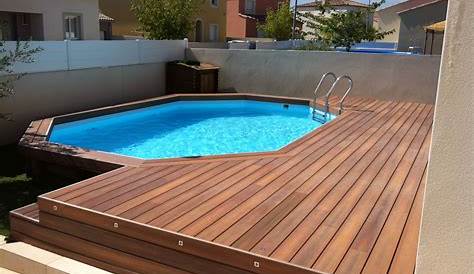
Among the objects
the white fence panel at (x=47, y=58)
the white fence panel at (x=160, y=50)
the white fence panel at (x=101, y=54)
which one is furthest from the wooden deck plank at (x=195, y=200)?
the white fence panel at (x=160, y=50)

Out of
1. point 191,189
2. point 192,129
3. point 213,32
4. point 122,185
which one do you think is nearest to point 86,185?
point 122,185

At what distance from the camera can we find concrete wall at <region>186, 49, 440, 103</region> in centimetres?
1043

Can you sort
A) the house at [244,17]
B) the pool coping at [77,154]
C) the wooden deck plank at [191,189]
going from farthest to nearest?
the house at [244,17]
the pool coping at [77,154]
the wooden deck plank at [191,189]

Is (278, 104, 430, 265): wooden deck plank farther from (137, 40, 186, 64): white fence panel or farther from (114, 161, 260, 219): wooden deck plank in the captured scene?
(137, 40, 186, 64): white fence panel

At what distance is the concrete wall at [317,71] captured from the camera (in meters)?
10.4

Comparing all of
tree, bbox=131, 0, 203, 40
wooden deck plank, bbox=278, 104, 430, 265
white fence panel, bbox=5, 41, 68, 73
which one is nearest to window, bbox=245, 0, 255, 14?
tree, bbox=131, 0, 203, 40

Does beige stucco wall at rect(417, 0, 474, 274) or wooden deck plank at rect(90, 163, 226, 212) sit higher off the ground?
beige stucco wall at rect(417, 0, 474, 274)

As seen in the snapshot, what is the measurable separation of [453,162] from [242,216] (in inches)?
88.3

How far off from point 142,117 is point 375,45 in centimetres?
2483

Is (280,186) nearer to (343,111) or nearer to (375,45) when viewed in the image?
(343,111)

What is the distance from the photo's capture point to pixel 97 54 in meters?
10.4

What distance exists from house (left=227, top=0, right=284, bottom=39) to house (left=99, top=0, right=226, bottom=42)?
10833 mm

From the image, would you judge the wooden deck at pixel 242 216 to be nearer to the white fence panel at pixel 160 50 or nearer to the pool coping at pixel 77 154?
the pool coping at pixel 77 154

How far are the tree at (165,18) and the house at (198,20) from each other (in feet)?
26.6
